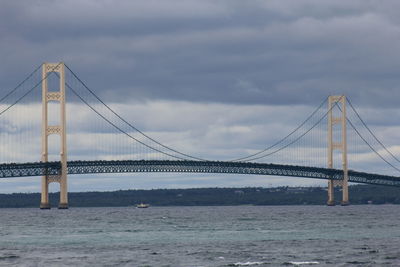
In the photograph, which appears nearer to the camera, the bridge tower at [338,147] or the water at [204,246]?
the water at [204,246]

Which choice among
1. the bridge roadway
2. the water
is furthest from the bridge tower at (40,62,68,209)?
the water

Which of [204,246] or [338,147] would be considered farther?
[338,147]

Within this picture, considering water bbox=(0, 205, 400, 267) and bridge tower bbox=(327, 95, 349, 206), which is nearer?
water bbox=(0, 205, 400, 267)

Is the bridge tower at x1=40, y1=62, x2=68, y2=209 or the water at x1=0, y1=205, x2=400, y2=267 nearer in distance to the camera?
the water at x1=0, y1=205, x2=400, y2=267

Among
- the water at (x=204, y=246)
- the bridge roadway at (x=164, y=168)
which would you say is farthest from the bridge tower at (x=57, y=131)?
the water at (x=204, y=246)

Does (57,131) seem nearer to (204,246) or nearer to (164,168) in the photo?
(164,168)

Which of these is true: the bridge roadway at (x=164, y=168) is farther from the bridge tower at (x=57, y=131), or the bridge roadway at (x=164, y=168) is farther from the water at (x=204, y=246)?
the water at (x=204, y=246)

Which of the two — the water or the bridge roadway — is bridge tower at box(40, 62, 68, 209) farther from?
the water

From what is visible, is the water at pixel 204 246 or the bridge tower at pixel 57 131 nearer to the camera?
the water at pixel 204 246

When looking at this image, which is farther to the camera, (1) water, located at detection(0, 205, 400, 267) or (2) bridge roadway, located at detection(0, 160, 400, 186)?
(2) bridge roadway, located at detection(0, 160, 400, 186)

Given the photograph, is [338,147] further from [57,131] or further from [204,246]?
[204,246]

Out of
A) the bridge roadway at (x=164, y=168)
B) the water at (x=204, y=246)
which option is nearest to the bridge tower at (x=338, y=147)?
the bridge roadway at (x=164, y=168)

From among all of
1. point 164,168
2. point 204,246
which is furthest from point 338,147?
point 204,246

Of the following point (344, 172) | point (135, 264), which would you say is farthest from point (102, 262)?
point (344, 172)
